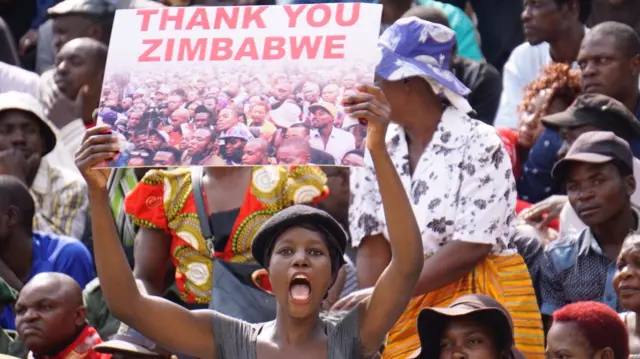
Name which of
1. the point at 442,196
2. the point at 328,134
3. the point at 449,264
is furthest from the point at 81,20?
the point at 328,134

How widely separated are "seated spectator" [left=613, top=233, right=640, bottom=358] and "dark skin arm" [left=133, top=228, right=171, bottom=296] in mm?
1940

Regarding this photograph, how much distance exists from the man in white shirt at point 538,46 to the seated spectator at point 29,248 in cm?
307

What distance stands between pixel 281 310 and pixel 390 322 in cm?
39

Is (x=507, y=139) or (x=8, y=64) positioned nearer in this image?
(x=507, y=139)

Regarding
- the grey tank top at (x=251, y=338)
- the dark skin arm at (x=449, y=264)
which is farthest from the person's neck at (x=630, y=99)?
the grey tank top at (x=251, y=338)

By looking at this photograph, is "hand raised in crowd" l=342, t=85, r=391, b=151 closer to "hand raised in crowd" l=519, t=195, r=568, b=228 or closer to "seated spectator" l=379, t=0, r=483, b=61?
"hand raised in crowd" l=519, t=195, r=568, b=228

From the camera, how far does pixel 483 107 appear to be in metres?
9.70

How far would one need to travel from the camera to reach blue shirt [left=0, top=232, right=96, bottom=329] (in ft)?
26.4

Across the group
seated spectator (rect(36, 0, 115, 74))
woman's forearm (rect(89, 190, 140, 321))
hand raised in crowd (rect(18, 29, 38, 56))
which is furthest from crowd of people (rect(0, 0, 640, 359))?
hand raised in crowd (rect(18, 29, 38, 56))

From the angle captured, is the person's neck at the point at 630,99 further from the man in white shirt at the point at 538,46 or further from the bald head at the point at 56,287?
the bald head at the point at 56,287

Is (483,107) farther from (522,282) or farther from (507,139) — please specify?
(522,282)

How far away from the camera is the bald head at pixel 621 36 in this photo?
29.3ft

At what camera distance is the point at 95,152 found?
5.28 metres

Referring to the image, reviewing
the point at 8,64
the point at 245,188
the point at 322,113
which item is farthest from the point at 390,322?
the point at 8,64
